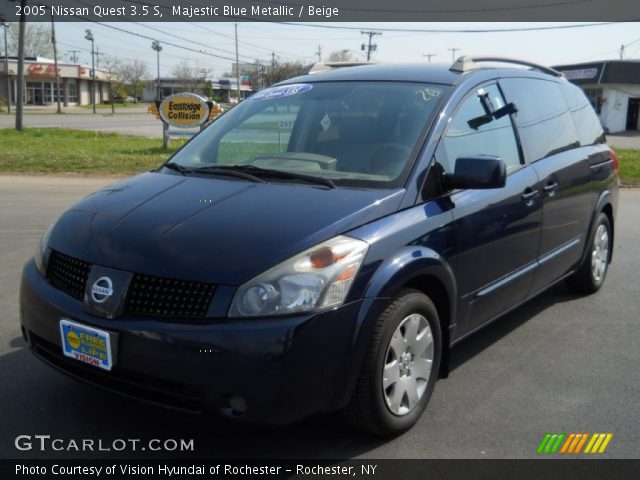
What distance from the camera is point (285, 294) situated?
9.64 ft

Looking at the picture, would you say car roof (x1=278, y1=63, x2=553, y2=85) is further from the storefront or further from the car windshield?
the storefront

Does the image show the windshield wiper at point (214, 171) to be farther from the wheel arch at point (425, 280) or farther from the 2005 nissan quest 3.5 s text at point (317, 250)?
the wheel arch at point (425, 280)

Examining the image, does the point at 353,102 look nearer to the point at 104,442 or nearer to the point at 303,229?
the point at 303,229

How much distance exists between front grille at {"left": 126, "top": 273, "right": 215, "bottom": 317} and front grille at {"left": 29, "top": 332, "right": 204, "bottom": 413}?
290 mm

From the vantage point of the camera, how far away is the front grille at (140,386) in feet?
9.68

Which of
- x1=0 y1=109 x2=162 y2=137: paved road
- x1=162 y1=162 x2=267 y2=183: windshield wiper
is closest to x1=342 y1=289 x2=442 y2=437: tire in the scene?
x1=162 y1=162 x2=267 y2=183: windshield wiper

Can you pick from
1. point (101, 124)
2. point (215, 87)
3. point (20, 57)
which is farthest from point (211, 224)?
point (215, 87)

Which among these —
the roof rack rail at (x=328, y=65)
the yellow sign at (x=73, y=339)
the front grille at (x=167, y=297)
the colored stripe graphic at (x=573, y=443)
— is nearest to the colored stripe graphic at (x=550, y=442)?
the colored stripe graphic at (x=573, y=443)

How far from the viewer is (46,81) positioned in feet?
268

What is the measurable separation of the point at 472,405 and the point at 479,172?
130cm

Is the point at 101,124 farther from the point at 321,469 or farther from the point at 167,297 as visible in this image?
the point at 321,469

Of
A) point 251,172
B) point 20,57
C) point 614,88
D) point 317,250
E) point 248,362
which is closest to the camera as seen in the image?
point 248,362

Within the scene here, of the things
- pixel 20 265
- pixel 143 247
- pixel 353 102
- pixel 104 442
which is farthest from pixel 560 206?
pixel 20 265

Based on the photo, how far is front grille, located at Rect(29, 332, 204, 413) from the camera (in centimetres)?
295
